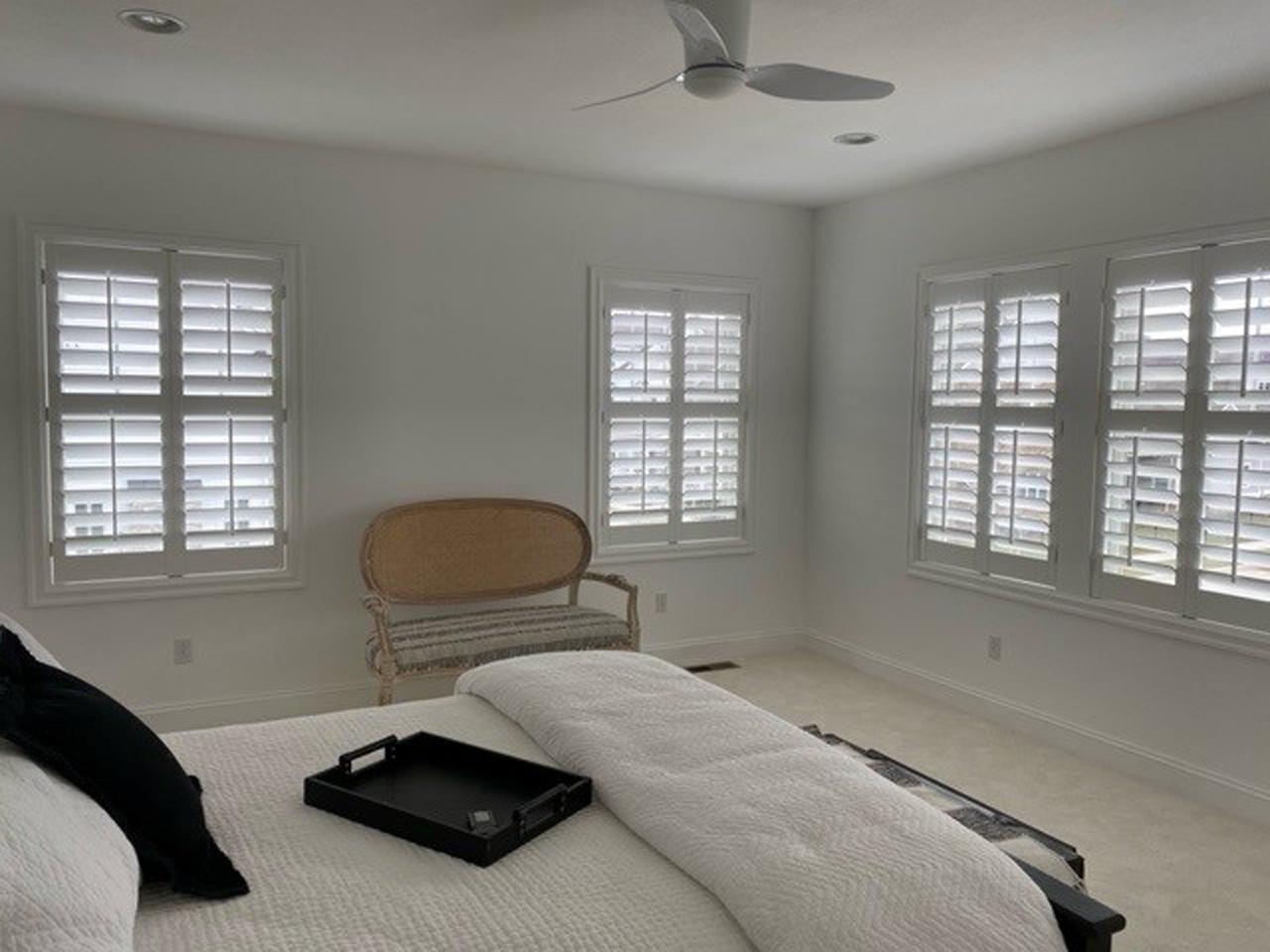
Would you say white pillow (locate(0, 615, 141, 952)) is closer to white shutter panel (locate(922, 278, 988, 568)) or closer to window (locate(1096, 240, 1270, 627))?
window (locate(1096, 240, 1270, 627))

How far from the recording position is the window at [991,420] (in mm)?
4102

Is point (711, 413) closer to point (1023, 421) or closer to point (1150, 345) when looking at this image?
point (1023, 421)

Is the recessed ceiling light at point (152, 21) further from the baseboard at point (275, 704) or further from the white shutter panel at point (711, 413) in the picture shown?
the white shutter panel at point (711, 413)

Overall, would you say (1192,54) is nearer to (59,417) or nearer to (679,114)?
(679,114)

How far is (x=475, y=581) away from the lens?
4496 millimetres

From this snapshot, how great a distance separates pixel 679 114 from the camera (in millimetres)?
3658

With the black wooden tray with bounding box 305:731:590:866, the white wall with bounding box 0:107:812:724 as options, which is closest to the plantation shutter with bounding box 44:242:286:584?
the white wall with bounding box 0:107:812:724

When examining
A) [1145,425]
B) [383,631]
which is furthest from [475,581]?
[1145,425]

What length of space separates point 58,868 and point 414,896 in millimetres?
518

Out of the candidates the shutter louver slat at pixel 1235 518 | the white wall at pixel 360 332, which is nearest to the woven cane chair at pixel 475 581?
the white wall at pixel 360 332

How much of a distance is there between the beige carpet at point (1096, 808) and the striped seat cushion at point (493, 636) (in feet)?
3.07

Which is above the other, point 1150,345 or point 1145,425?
point 1150,345

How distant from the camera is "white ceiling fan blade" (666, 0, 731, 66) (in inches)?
87.5

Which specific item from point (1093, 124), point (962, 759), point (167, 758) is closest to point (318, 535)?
point (167, 758)
